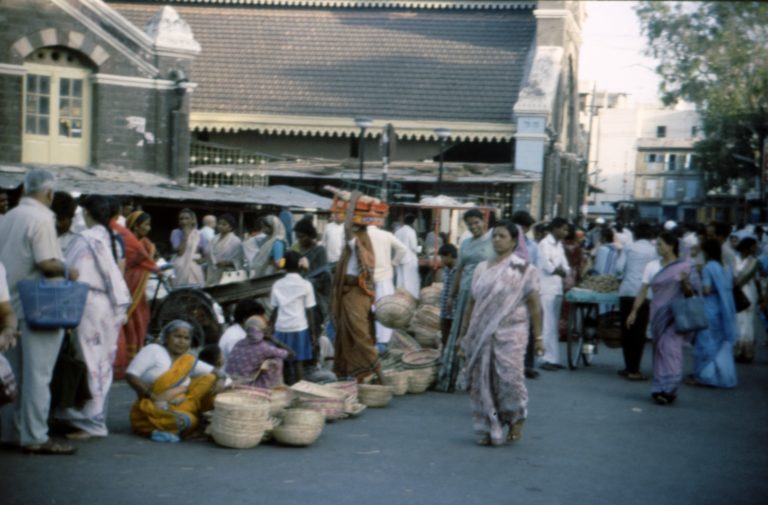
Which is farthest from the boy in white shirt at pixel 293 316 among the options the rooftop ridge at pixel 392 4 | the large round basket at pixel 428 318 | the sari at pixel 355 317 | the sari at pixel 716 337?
the rooftop ridge at pixel 392 4

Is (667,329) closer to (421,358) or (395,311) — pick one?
(421,358)

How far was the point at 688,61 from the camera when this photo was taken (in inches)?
176

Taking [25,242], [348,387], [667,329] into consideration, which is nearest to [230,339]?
[348,387]

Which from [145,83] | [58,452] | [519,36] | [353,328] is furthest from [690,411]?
[519,36]

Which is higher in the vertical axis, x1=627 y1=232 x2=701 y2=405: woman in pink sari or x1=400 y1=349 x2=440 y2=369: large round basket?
x1=627 y1=232 x2=701 y2=405: woman in pink sari

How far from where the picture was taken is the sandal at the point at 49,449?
7680 millimetres

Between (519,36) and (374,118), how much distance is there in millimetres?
5699

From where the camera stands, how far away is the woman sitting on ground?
31.6 ft

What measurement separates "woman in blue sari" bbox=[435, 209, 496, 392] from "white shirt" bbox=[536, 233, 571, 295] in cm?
252

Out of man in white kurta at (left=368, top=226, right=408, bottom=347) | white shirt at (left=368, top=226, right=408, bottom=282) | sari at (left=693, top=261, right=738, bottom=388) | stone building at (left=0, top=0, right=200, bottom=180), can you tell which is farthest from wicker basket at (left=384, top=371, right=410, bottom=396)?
stone building at (left=0, top=0, right=200, bottom=180)

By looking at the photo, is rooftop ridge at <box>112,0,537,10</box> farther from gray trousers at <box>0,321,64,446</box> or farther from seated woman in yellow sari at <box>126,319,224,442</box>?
gray trousers at <box>0,321,64,446</box>

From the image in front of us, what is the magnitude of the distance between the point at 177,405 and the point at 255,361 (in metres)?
1.04

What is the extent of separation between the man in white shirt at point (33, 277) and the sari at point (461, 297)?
203 inches

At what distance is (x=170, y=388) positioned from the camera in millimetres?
8781
